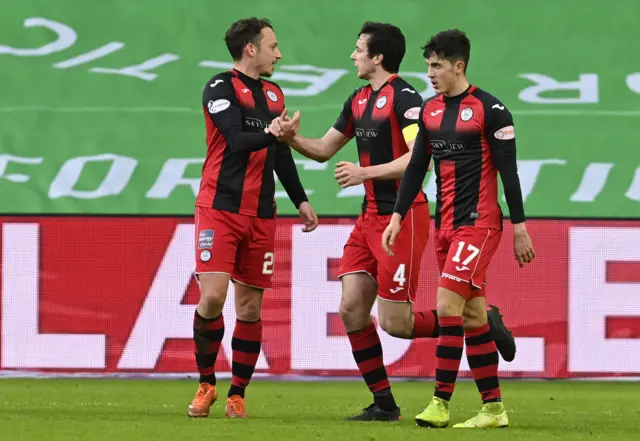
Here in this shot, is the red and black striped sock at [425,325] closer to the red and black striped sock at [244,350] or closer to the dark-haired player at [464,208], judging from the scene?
the dark-haired player at [464,208]

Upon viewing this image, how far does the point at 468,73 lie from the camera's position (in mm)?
9953

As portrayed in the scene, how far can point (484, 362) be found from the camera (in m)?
6.23

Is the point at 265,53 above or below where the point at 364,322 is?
above

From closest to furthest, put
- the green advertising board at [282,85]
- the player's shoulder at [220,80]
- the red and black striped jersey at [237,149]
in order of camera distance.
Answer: the red and black striped jersey at [237,149], the player's shoulder at [220,80], the green advertising board at [282,85]

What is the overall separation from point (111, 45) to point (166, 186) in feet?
3.67

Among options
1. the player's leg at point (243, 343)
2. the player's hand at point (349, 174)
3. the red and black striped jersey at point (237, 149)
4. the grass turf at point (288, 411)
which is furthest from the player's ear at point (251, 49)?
the grass turf at point (288, 411)

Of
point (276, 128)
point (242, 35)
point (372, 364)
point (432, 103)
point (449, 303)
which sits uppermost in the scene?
point (242, 35)

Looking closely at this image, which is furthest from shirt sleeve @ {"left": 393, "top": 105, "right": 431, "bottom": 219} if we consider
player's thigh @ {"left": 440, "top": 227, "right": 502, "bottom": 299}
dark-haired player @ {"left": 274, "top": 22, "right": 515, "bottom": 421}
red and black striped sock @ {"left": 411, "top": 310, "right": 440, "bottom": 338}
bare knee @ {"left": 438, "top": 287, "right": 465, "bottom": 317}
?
red and black striped sock @ {"left": 411, "top": 310, "right": 440, "bottom": 338}

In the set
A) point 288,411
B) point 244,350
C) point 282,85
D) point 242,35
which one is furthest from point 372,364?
point 282,85

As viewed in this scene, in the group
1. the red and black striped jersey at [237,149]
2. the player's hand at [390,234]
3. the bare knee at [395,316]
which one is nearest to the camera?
the player's hand at [390,234]

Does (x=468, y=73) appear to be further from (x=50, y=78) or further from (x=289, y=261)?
(x=50, y=78)

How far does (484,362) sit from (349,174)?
1.07 metres

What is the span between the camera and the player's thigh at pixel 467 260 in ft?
19.9

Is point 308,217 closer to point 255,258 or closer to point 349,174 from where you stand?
point 255,258
